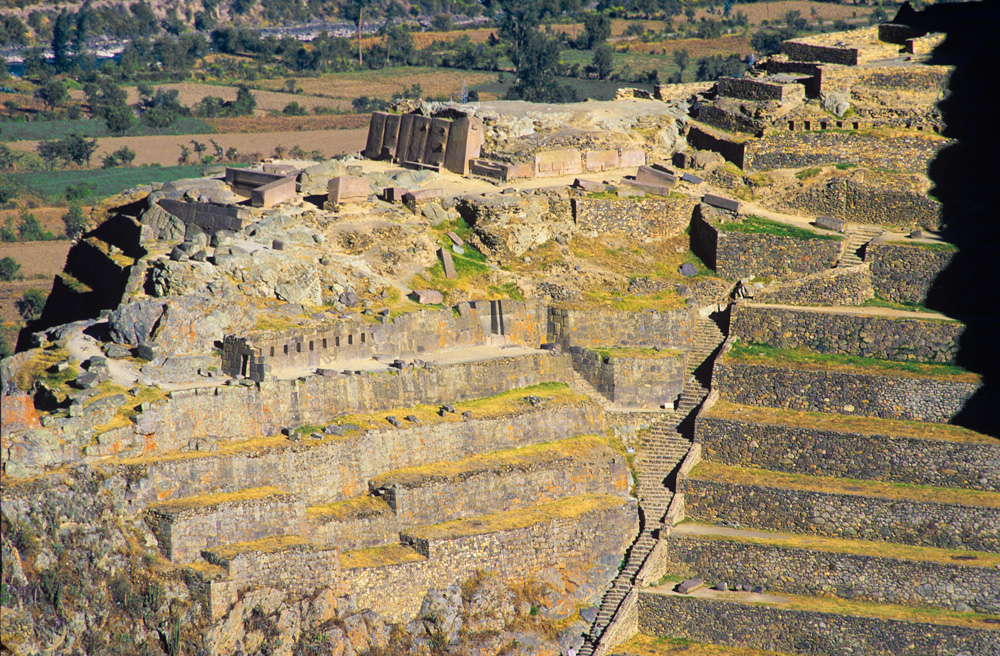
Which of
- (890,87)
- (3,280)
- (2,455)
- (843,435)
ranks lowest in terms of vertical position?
(3,280)

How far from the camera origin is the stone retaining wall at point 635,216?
5603 cm

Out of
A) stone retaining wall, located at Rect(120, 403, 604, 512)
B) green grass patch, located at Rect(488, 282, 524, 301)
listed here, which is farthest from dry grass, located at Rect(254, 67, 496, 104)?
stone retaining wall, located at Rect(120, 403, 604, 512)

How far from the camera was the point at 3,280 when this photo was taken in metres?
85.3

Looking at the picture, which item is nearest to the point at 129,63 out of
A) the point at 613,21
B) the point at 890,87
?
the point at 613,21

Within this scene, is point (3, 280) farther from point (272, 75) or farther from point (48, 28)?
point (48, 28)

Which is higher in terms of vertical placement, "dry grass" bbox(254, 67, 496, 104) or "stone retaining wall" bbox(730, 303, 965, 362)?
"stone retaining wall" bbox(730, 303, 965, 362)

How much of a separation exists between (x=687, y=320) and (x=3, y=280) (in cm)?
4483

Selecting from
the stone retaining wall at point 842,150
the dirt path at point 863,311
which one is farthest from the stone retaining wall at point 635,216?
the dirt path at point 863,311

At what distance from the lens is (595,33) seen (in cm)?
12975

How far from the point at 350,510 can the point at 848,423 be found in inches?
596

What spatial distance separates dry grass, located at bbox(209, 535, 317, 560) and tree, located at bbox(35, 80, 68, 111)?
8752 centimetres

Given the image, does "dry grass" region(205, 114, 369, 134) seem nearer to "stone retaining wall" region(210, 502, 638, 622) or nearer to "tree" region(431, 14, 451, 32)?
"tree" region(431, 14, 451, 32)

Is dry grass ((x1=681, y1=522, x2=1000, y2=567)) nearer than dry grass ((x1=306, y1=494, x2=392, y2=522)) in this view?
No

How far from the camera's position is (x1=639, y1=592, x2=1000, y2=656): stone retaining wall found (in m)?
43.6
